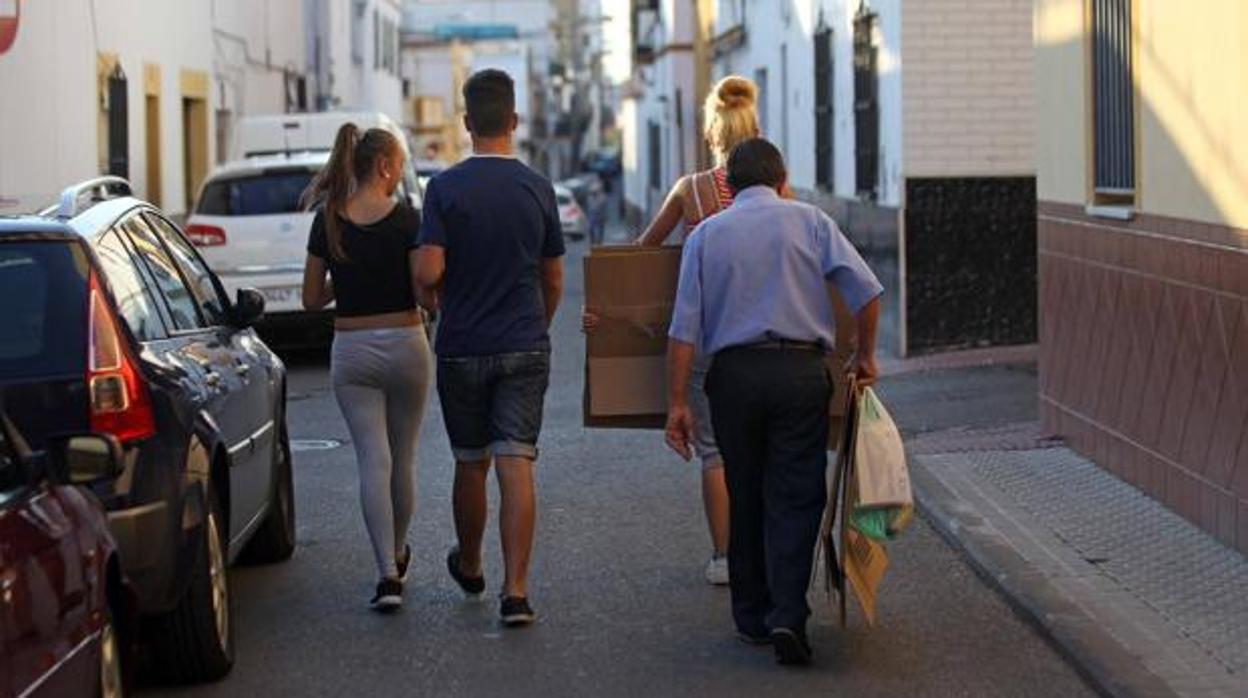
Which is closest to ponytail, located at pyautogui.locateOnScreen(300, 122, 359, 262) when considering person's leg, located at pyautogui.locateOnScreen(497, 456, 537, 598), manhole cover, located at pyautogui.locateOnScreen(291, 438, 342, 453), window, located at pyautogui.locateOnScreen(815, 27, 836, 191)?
person's leg, located at pyautogui.locateOnScreen(497, 456, 537, 598)

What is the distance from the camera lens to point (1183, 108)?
374 inches

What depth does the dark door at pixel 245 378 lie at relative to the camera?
310 inches

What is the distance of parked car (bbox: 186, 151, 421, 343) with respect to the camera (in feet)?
59.7

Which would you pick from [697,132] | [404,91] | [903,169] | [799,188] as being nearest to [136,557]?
[903,169]

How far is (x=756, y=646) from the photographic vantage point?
24.5ft

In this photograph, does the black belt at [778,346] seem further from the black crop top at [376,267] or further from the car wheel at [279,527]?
the car wheel at [279,527]

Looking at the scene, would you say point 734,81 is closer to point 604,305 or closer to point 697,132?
point 604,305

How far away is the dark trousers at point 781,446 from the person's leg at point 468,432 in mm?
936

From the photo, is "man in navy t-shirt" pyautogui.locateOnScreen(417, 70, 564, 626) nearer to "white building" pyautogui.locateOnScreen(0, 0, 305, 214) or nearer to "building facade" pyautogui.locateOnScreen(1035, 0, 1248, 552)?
"white building" pyautogui.locateOnScreen(0, 0, 305, 214)

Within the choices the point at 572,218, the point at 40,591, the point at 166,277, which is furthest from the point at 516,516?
the point at 572,218

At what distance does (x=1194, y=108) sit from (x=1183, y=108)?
0.57 feet

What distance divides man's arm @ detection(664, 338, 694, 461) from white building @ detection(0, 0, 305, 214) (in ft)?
8.97

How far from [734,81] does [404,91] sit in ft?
184

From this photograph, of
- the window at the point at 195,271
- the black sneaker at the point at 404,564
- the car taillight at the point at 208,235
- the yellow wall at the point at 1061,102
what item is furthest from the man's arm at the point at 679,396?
the car taillight at the point at 208,235
